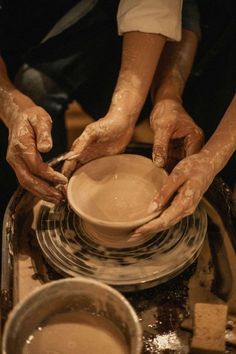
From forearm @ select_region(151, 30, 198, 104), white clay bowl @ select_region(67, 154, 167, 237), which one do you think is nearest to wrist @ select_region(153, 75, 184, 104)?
forearm @ select_region(151, 30, 198, 104)

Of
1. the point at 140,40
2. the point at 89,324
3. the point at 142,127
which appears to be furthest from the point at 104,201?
the point at 142,127

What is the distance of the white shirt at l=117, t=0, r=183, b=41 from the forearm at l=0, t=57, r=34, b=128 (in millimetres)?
417

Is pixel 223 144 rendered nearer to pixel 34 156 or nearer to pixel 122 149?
pixel 122 149

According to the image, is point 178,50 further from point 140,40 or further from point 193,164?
point 193,164

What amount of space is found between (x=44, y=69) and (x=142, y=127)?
0.81m

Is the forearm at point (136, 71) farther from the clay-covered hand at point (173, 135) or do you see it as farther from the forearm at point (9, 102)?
the forearm at point (9, 102)

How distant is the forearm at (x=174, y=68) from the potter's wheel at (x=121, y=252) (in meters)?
0.45

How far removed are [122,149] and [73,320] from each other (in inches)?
23.7

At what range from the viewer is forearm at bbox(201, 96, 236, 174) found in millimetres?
1281

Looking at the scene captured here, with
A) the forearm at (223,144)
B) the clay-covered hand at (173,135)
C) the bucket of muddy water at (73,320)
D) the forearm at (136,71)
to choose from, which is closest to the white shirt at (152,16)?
the forearm at (136,71)

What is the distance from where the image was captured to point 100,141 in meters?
1.38

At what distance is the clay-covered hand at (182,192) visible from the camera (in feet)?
3.71

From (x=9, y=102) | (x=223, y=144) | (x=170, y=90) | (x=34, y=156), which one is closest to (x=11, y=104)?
(x=9, y=102)

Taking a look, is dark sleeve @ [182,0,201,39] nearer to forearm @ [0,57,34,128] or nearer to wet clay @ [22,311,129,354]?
forearm @ [0,57,34,128]
